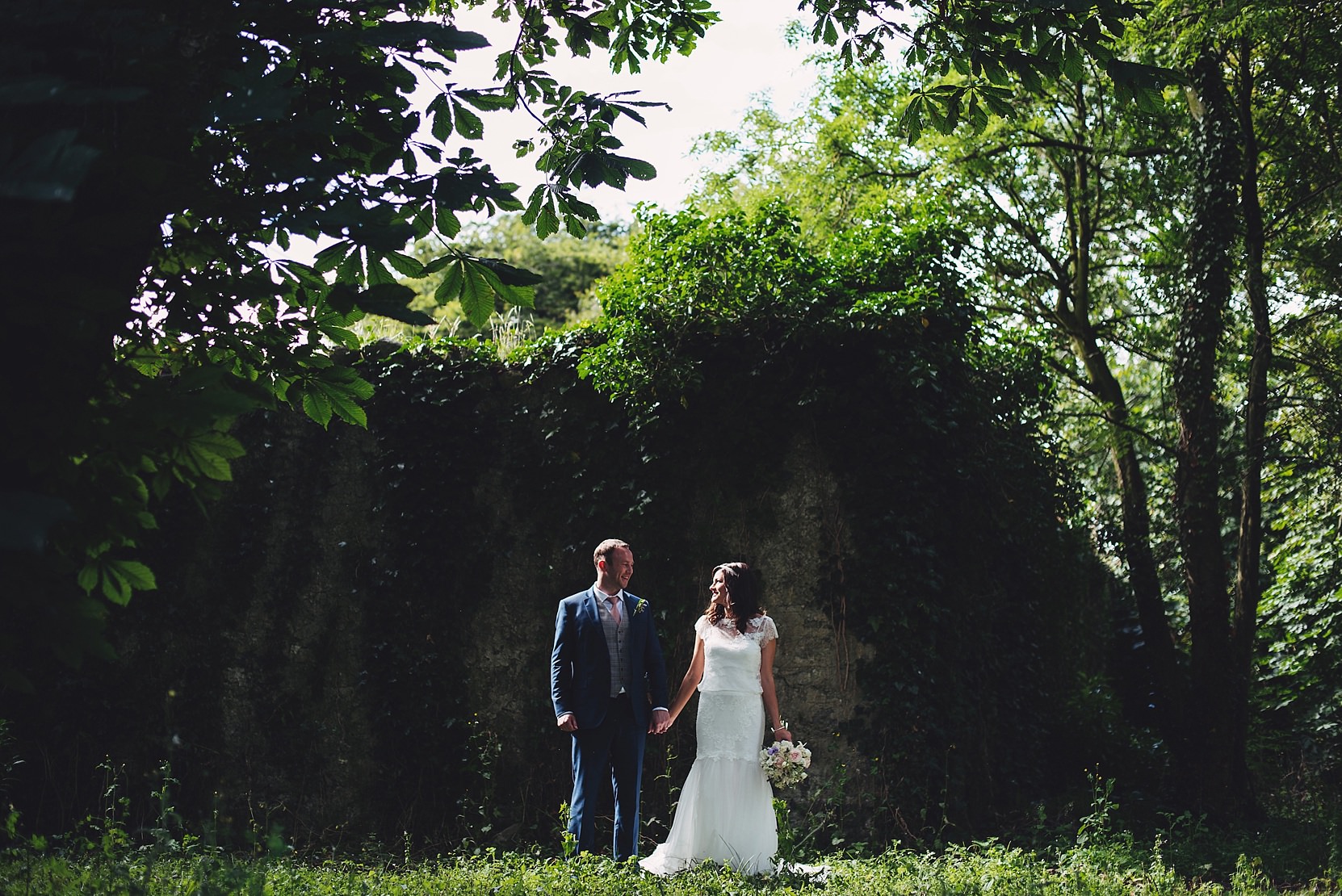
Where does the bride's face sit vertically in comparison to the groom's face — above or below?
below

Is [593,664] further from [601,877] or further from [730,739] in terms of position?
[601,877]

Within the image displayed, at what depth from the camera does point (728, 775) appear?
606 centimetres

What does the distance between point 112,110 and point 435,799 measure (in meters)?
6.14

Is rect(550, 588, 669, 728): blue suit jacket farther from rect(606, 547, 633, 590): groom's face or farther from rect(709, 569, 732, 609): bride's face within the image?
rect(709, 569, 732, 609): bride's face

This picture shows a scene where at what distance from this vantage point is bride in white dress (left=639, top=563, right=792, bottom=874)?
594 centimetres

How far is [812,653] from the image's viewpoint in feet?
24.5

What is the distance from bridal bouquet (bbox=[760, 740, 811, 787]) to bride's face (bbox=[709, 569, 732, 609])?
863 millimetres

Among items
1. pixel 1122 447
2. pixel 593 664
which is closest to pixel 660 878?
pixel 593 664

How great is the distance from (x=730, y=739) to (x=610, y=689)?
0.76 m

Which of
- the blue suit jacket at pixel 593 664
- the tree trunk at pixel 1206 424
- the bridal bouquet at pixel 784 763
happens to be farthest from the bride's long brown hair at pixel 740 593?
the tree trunk at pixel 1206 424

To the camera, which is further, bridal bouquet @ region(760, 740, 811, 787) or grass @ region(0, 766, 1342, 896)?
bridal bouquet @ region(760, 740, 811, 787)

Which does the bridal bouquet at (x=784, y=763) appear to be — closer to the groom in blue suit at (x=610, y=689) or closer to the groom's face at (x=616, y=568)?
the groom in blue suit at (x=610, y=689)

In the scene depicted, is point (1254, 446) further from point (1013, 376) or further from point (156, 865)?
point (156, 865)

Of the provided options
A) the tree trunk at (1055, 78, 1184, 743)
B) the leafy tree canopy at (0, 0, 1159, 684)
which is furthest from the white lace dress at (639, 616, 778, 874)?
the tree trunk at (1055, 78, 1184, 743)
